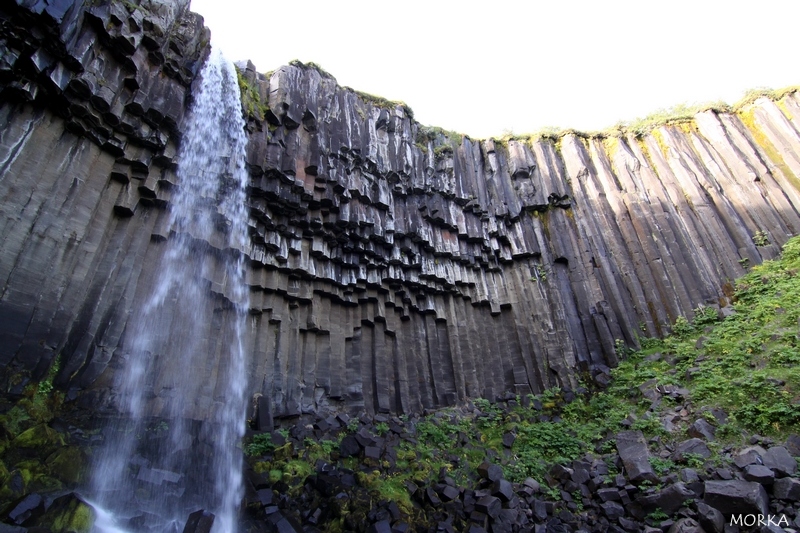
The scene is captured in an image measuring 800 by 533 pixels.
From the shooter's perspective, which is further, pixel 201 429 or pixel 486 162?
pixel 486 162

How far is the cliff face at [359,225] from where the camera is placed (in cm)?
819

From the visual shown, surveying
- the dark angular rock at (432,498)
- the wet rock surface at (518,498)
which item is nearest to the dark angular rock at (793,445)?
the wet rock surface at (518,498)

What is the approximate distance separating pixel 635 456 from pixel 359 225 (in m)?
9.16

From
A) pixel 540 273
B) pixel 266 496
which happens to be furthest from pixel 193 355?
pixel 540 273

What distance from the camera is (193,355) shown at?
34.1ft

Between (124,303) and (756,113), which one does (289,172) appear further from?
(756,113)

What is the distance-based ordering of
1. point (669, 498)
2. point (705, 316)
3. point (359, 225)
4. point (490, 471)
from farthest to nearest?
point (705, 316)
point (359, 225)
point (490, 471)
point (669, 498)

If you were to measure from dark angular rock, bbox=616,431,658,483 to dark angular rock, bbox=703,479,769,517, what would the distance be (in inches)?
47.6

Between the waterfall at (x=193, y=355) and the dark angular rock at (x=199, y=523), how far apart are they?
759mm

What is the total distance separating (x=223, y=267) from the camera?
37.6ft

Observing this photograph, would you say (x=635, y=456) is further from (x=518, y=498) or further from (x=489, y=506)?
(x=489, y=506)

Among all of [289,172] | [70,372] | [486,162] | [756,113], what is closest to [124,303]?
[70,372]

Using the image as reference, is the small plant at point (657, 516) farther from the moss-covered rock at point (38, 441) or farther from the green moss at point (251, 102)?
the green moss at point (251, 102)

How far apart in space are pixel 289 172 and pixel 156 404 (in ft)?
21.4
